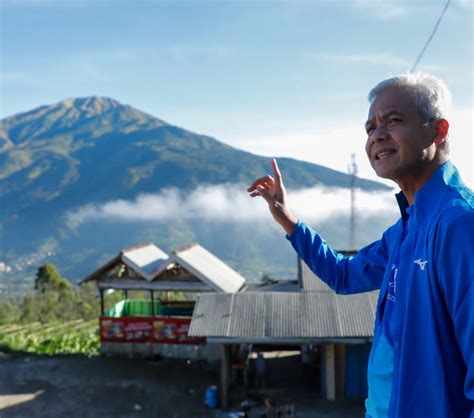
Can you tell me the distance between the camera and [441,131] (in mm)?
Result: 1731

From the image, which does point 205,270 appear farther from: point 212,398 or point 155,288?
point 212,398

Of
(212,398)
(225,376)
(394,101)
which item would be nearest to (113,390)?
(212,398)

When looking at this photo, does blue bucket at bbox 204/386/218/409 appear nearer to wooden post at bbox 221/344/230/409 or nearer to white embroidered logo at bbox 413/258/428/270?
wooden post at bbox 221/344/230/409

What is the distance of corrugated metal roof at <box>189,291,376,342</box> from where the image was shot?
39.0 ft

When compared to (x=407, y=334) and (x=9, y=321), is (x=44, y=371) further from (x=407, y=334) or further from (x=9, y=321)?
(x=9, y=321)

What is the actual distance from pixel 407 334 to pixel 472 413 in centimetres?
27

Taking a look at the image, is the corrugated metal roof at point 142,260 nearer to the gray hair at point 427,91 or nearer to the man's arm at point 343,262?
the man's arm at point 343,262

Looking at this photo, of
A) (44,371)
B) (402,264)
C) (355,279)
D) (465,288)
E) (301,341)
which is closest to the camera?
(465,288)

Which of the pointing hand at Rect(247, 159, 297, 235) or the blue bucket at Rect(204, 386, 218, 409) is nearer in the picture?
the pointing hand at Rect(247, 159, 297, 235)

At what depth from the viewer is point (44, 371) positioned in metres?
16.3

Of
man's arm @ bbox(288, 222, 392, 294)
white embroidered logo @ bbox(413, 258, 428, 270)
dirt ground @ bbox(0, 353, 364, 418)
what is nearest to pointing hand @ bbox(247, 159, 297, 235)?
man's arm @ bbox(288, 222, 392, 294)

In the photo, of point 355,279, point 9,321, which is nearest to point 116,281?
point 355,279

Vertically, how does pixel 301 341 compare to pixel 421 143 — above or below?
below

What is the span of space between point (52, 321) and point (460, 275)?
37155 mm
